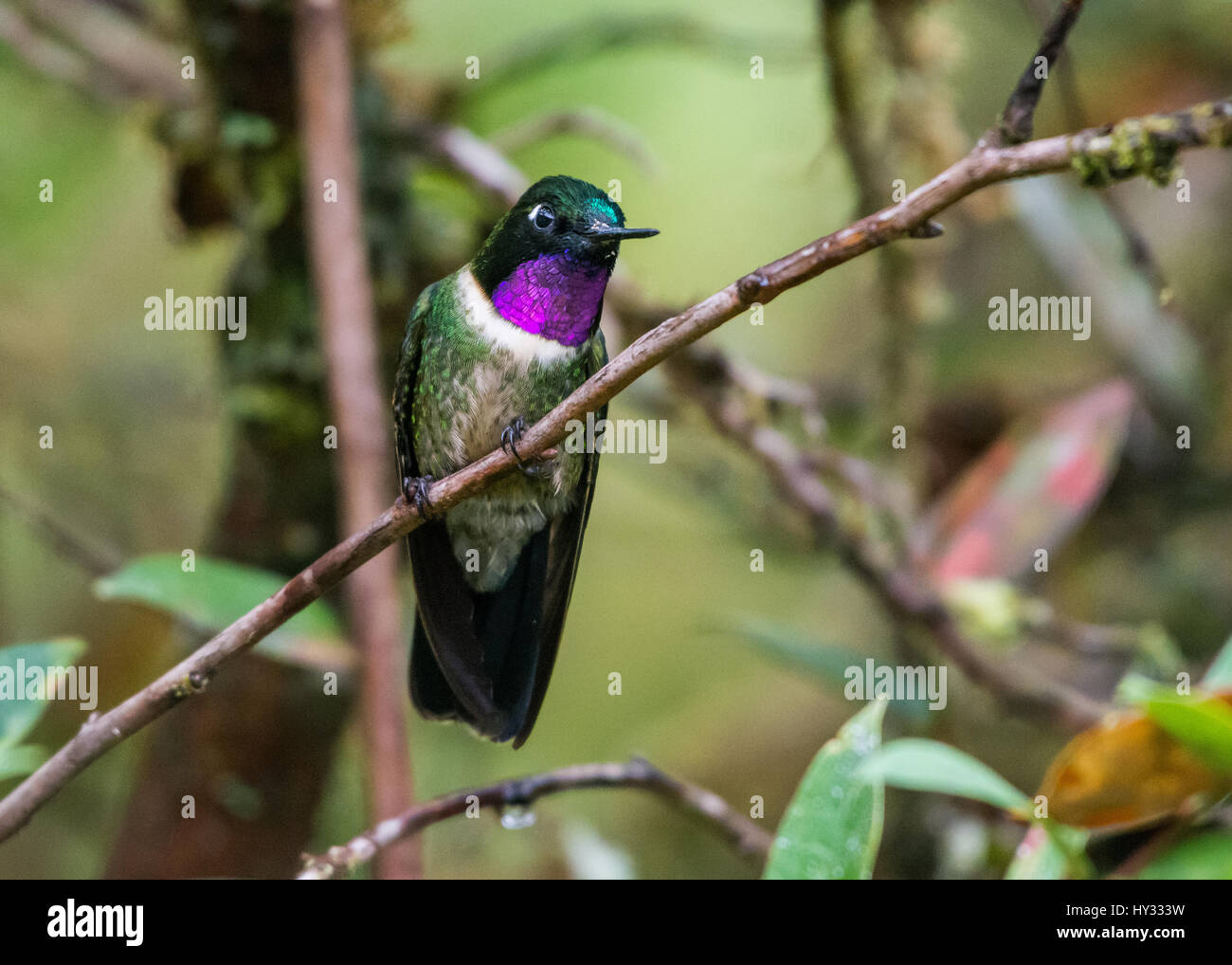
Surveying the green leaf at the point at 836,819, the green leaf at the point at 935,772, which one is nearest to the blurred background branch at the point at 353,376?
the green leaf at the point at 836,819

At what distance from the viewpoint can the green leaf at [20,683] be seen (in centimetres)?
139

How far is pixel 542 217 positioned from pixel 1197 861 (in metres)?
1.33

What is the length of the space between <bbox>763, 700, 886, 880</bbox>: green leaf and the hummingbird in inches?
17.4

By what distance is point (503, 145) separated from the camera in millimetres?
2658

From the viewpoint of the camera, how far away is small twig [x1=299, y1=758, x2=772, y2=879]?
4.44 ft

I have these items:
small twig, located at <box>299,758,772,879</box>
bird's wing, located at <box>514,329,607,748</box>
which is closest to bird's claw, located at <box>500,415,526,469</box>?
bird's wing, located at <box>514,329,607,748</box>

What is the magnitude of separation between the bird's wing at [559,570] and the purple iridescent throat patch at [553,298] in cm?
10

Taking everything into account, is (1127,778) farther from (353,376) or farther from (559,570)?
(353,376)

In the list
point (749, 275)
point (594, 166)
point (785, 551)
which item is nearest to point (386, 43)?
point (594, 166)

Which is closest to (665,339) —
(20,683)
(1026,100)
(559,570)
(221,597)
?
(1026,100)

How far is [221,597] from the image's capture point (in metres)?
1.84

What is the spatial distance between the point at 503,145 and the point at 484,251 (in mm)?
876

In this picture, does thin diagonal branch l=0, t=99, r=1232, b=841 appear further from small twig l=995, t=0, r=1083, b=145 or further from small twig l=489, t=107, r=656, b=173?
small twig l=489, t=107, r=656, b=173

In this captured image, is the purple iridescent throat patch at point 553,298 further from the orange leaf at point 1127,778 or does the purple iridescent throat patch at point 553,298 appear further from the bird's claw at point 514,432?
the orange leaf at point 1127,778
